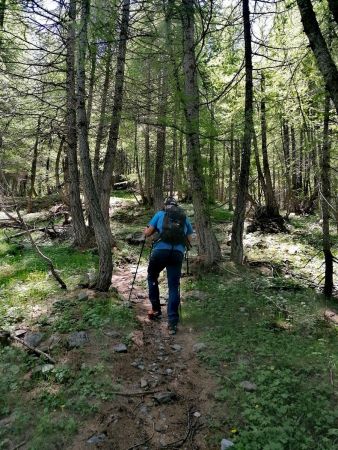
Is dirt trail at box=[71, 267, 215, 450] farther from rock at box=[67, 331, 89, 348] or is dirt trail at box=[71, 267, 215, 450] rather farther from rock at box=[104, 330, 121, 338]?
rock at box=[67, 331, 89, 348]

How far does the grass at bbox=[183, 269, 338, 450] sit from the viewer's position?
3.72 m

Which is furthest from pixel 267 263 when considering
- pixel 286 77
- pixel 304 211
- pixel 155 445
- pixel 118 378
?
pixel 304 211

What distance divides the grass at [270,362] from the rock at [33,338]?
2.54 m

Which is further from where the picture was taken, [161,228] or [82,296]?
[82,296]

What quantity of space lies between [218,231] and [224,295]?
7999 mm

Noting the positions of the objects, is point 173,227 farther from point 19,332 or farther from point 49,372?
point 19,332

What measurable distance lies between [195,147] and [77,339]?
16.9 feet

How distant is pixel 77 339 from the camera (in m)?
5.50

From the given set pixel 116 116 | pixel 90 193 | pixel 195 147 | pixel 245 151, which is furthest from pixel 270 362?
pixel 116 116

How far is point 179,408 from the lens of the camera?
4.25 meters

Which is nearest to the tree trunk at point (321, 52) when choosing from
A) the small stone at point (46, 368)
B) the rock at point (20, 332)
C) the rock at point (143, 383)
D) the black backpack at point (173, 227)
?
the black backpack at point (173, 227)

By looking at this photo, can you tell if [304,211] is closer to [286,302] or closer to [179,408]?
[286,302]

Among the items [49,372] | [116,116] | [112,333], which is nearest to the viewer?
[49,372]

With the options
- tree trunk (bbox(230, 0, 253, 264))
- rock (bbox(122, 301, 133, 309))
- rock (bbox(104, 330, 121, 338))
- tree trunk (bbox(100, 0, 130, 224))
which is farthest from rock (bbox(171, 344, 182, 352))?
tree trunk (bbox(100, 0, 130, 224))
